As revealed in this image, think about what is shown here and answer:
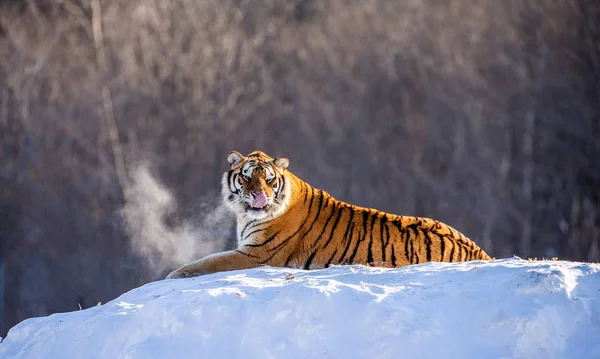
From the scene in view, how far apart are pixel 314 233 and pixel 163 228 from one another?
11632mm

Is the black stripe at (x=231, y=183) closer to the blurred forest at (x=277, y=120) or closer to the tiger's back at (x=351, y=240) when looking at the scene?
the tiger's back at (x=351, y=240)

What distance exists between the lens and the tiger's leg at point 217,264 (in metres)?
6.91

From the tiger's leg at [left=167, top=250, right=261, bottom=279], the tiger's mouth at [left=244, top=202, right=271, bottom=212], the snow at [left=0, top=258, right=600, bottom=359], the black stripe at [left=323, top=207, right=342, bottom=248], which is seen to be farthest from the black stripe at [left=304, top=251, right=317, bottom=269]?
the snow at [left=0, top=258, right=600, bottom=359]

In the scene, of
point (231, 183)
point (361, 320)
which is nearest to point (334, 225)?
point (231, 183)

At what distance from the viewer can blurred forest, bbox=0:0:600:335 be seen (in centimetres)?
2022

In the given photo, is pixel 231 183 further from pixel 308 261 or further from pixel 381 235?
pixel 381 235

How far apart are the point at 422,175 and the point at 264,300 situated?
55.8 ft

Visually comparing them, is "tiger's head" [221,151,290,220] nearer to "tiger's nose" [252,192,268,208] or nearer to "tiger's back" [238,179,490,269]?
"tiger's nose" [252,192,268,208]

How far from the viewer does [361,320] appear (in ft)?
16.4

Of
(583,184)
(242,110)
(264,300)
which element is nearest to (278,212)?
(264,300)

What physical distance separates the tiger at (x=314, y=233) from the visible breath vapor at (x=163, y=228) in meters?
9.98

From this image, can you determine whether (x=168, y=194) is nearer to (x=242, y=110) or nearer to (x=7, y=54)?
(x=242, y=110)

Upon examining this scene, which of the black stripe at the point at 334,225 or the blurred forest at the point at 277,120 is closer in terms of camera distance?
the black stripe at the point at 334,225

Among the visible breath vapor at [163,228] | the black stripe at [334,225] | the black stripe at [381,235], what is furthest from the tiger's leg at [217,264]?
the visible breath vapor at [163,228]
